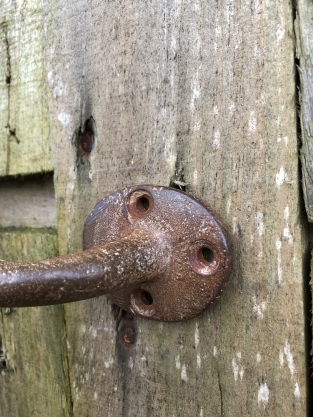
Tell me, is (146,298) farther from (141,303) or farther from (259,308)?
(259,308)

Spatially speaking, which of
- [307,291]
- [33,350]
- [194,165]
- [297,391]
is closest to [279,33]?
[194,165]

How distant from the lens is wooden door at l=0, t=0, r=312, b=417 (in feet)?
1.69

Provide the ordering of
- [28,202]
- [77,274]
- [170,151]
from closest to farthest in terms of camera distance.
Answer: [77,274] < [170,151] < [28,202]

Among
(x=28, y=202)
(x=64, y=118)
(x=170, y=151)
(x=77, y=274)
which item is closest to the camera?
(x=77, y=274)

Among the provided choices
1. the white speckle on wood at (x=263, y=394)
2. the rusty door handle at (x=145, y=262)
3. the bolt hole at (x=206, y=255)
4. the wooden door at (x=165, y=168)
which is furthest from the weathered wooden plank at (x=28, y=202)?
the white speckle on wood at (x=263, y=394)

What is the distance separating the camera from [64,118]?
0.69m

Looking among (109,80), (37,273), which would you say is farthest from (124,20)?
(37,273)

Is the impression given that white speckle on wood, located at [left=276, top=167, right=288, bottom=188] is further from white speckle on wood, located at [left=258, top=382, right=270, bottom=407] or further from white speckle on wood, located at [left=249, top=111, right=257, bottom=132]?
white speckle on wood, located at [left=258, top=382, right=270, bottom=407]

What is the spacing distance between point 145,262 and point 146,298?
0.26 feet

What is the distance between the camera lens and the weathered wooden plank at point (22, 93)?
725mm

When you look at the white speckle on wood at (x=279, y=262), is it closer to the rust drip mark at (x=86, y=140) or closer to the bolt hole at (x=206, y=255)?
the bolt hole at (x=206, y=255)

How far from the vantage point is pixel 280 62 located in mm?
509

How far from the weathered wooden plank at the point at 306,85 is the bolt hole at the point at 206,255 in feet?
0.41

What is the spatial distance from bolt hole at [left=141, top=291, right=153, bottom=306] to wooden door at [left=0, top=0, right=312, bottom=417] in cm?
3
